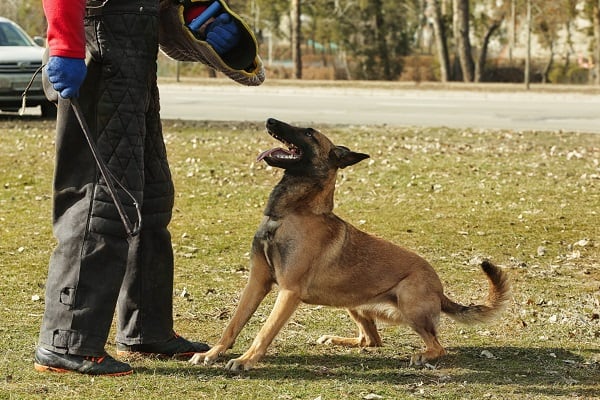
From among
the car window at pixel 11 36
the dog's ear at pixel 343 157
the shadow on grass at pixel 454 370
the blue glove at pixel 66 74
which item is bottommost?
the shadow on grass at pixel 454 370

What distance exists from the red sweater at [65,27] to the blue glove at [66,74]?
0.02m

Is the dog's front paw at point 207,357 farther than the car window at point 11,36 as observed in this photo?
No

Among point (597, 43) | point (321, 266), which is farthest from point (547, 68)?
point (321, 266)

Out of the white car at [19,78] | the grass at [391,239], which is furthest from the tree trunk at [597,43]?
the white car at [19,78]

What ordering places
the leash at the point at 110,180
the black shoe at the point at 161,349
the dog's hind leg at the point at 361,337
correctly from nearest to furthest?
the leash at the point at 110,180 → the black shoe at the point at 161,349 → the dog's hind leg at the point at 361,337

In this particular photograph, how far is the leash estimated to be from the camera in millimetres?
4473

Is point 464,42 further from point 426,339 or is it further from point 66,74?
point 66,74

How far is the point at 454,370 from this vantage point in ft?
16.7

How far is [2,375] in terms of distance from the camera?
473 centimetres

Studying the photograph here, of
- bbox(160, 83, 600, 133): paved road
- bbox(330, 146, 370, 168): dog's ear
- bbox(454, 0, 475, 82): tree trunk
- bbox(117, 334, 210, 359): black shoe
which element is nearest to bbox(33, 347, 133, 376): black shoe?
bbox(117, 334, 210, 359): black shoe

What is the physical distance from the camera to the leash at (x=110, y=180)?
4.47 meters

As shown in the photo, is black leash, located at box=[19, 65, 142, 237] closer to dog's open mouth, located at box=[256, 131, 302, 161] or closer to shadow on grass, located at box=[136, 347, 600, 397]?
shadow on grass, located at box=[136, 347, 600, 397]

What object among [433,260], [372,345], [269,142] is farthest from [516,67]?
[372,345]

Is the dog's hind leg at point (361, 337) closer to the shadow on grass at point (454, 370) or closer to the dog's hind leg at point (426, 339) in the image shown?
the shadow on grass at point (454, 370)
